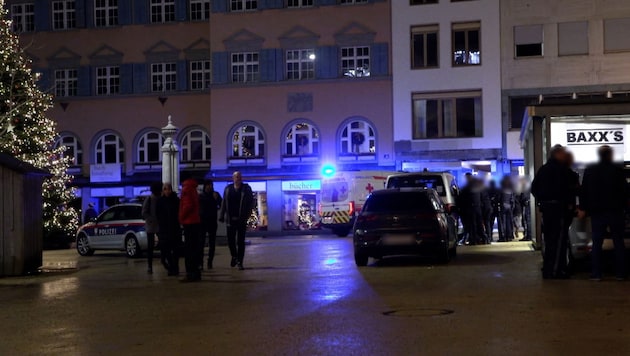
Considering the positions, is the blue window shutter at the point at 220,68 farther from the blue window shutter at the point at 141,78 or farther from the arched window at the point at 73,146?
the arched window at the point at 73,146

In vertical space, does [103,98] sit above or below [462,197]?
above

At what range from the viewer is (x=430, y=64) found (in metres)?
43.3

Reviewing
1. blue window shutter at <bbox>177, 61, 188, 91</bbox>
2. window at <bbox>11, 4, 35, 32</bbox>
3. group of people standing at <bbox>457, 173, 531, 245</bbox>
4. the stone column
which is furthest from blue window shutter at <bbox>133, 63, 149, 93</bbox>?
group of people standing at <bbox>457, 173, 531, 245</bbox>

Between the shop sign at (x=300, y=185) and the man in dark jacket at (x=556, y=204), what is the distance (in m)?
31.3

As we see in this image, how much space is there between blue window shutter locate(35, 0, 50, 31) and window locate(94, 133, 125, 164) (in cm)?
679

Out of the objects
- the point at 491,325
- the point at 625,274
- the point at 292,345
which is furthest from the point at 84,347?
the point at 625,274

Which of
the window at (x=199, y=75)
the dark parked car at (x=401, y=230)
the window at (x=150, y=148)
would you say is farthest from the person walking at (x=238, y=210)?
the window at (x=150, y=148)

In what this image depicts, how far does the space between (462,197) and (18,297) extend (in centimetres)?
1311

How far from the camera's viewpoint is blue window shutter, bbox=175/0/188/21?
154ft

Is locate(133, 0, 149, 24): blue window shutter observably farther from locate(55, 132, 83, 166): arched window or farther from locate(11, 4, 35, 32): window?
locate(55, 132, 83, 166): arched window

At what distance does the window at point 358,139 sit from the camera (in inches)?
1729

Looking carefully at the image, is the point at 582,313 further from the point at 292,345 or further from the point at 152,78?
the point at 152,78

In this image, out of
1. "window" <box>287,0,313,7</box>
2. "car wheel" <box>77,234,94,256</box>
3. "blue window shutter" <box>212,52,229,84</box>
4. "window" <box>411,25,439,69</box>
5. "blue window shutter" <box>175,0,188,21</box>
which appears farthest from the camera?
"blue window shutter" <box>175,0,188,21</box>

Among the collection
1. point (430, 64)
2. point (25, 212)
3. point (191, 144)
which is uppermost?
point (430, 64)
